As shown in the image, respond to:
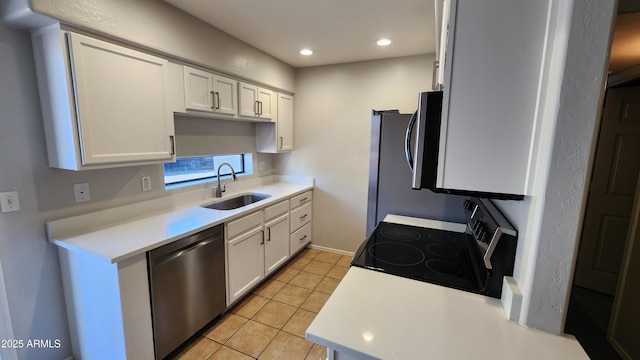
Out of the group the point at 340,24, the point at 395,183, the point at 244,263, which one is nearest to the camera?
the point at 395,183

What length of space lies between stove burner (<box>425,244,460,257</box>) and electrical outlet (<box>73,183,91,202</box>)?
2.16m

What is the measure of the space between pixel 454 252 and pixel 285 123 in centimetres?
253

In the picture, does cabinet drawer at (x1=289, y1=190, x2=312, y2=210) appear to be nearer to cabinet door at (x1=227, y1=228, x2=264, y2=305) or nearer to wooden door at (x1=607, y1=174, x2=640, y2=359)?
cabinet door at (x1=227, y1=228, x2=264, y2=305)

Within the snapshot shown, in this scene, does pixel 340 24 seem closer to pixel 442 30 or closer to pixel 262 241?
pixel 442 30

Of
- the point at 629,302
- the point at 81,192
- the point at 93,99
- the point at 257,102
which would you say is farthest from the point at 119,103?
the point at 629,302

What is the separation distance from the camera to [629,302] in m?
1.75

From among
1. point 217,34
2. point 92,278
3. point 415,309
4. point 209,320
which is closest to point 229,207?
point 209,320

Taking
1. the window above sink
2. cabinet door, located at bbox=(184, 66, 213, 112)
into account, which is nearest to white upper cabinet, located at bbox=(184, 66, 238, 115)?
cabinet door, located at bbox=(184, 66, 213, 112)

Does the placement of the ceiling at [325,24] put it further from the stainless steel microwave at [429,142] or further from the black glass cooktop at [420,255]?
the black glass cooktop at [420,255]

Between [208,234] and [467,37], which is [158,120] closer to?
[208,234]

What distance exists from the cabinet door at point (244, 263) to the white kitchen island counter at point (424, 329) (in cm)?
137

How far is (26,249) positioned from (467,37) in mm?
2404

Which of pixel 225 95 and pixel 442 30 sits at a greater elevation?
pixel 442 30

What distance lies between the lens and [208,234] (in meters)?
1.94
